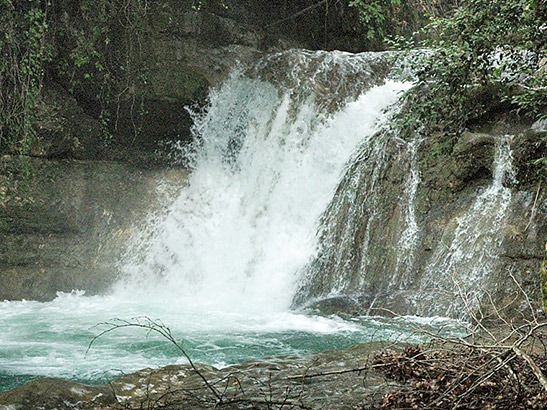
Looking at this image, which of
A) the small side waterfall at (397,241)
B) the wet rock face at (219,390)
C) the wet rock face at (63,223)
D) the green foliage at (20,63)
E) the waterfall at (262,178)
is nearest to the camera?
the wet rock face at (219,390)

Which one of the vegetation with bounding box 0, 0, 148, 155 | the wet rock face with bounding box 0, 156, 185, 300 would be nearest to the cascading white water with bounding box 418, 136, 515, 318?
the wet rock face with bounding box 0, 156, 185, 300

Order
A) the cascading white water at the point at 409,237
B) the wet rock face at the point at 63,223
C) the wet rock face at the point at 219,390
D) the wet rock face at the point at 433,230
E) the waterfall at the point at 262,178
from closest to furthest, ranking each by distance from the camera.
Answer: the wet rock face at the point at 219,390 → the wet rock face at the point at 433,230 → the cascading white water at the point at 409,237 → the waterfall at the point at 262,178 → the wet rock face at the point at 63,223

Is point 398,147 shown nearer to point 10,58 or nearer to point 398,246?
point 398,246

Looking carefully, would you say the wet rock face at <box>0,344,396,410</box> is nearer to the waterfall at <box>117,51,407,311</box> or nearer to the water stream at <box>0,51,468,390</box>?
the water stream at <box>0,51,468,390</box>

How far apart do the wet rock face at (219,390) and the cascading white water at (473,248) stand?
8.98 feet

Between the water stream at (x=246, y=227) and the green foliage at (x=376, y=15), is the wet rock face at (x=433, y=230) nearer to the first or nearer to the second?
the water stream at (x=246, y=227)

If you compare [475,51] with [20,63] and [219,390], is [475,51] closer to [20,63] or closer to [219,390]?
[219,390]

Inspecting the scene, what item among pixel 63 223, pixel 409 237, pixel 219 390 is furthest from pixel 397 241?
pixel 63 223

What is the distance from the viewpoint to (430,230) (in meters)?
7.89

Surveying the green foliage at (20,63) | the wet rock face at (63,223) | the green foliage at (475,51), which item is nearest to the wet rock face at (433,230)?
the green foliage at (475,51)

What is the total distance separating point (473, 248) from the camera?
24.2 ft

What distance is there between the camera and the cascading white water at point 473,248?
7.09m

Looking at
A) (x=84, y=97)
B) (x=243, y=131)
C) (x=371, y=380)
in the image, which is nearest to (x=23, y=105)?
(x=84, y=97)

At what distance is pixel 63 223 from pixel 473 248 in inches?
232
